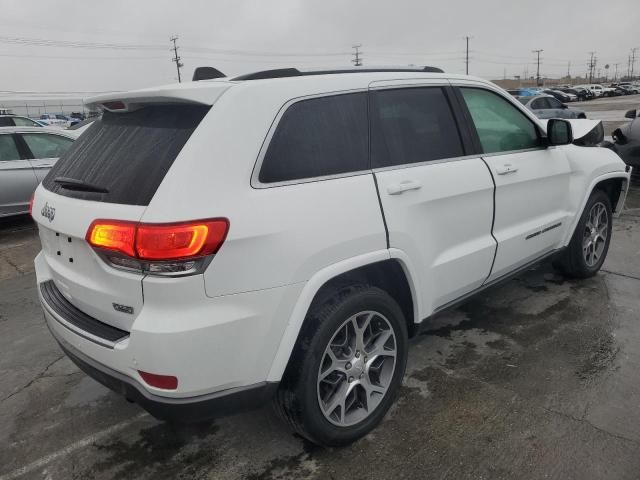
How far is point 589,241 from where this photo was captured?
4.61 meters

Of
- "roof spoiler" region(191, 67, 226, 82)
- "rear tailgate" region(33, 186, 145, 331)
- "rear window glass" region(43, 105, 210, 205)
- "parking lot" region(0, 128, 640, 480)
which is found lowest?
"parking lot" region(0, 128, 640, 480)

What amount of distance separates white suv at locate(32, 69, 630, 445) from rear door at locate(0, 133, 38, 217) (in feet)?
18.2

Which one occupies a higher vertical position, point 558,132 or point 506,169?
point 558,132

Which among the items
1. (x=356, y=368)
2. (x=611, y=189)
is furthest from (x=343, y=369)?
(x=611, y=189)

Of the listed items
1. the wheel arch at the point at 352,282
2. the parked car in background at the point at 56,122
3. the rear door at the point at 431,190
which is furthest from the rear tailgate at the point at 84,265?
the parked car in background at the point at 56,122

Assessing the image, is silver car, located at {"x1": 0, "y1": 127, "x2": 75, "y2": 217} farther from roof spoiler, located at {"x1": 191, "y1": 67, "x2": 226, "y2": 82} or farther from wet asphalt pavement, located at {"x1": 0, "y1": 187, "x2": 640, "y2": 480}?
roof spoiler, located at {"x1": 191, "y1": 67, "x2": 226, "y2": 82}

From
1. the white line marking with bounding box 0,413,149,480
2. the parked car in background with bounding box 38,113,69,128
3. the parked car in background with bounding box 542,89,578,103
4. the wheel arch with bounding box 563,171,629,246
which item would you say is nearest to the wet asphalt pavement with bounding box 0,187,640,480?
the white line marking with bounding box 0,413,149,480

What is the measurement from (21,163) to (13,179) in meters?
0.29

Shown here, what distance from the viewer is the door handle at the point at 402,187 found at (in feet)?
8.59

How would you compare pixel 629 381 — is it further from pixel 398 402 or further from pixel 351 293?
pixel 351 293

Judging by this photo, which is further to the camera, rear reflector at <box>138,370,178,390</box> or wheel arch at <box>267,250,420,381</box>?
wheel arch at <box>267,250,420,381</box>

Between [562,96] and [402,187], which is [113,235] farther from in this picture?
[562,96]

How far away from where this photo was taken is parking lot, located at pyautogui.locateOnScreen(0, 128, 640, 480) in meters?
2.51

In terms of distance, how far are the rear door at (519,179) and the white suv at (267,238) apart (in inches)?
5.9
